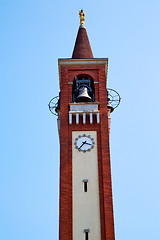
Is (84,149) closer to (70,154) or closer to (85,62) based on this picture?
(70,154)

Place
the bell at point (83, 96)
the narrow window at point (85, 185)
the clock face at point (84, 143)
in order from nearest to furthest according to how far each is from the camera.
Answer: the narrow window at point (85, 185) < the clock face at point (84, 143) < the bell at point (83, 96)

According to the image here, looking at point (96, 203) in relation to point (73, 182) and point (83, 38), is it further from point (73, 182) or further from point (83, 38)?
point (83, 38)

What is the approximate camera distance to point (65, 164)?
2772 centimetres

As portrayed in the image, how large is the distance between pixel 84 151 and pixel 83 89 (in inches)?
175

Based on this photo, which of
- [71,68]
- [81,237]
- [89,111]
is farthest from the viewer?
[71,68]

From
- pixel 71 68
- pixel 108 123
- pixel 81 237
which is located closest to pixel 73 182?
pixel 81 237

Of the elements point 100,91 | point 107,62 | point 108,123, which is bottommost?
point 108,123

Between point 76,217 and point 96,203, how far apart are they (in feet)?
4.34

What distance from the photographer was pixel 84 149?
28.3m

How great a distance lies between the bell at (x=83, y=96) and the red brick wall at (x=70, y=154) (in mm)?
599

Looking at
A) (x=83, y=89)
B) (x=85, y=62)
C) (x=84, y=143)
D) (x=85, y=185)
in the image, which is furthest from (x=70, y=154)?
(x=85, y=62)

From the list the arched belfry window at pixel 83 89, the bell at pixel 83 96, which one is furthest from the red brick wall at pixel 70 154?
the bell at pixel 83 96

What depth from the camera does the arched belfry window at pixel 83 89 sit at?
100 feet

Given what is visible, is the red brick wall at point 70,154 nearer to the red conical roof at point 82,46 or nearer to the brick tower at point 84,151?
the brick tower at point 84,151
